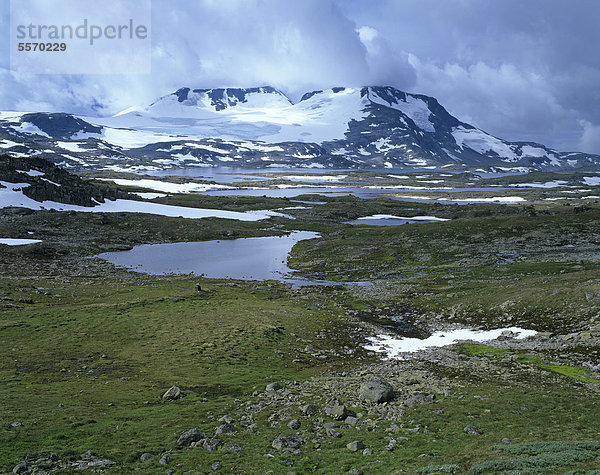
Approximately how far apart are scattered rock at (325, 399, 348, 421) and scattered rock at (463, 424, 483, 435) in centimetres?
553

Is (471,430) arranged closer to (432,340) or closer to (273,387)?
(273,387)

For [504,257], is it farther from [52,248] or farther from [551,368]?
[52,248]

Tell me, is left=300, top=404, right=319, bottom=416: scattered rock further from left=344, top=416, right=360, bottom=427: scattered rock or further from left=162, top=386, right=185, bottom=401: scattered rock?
left=162, top=386, right=185, bottom=401: scattered rock

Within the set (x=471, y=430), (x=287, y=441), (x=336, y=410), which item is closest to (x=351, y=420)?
(x=336, y=410)

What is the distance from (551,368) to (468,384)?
310 inches

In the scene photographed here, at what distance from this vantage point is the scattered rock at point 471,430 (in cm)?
1883

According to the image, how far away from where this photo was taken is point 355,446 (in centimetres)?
1742

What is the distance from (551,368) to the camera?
2947cm

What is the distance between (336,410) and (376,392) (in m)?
3.01

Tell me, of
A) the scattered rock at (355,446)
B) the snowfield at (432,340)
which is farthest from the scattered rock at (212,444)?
the snowfield at (432,340)

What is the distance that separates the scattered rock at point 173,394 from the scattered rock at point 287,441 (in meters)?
7.46

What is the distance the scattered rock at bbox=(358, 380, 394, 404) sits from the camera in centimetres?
2261

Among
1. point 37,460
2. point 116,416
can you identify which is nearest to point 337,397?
point 116,416

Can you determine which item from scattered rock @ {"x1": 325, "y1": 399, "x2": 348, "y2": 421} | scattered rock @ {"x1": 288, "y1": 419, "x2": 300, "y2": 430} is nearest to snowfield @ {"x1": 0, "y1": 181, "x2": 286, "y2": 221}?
scattered rock @ {"x1": 325, "y1": 399, "x2": 348, "y2": 421}
